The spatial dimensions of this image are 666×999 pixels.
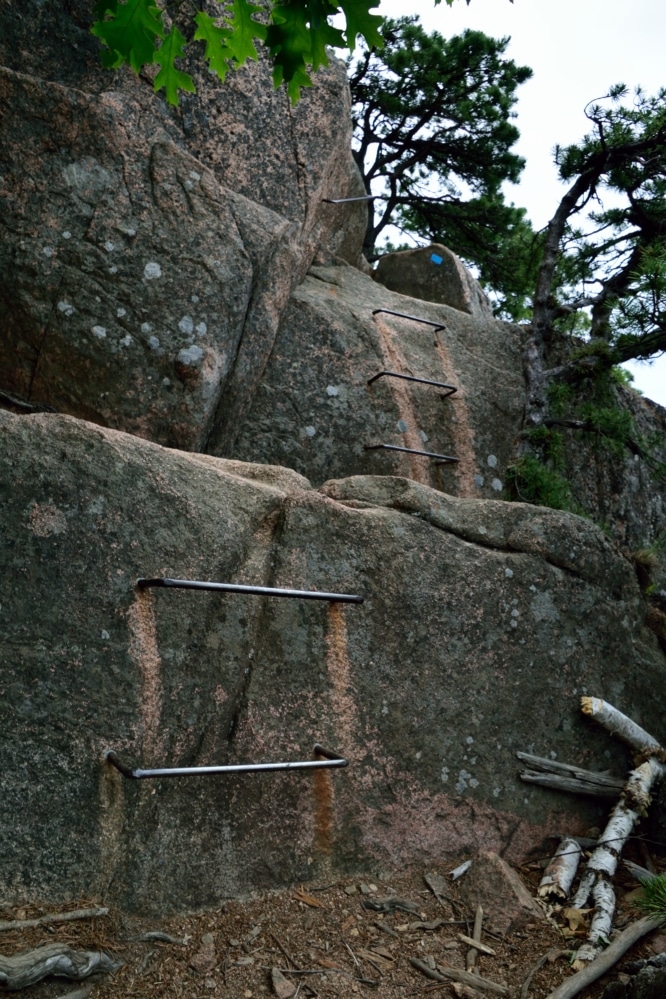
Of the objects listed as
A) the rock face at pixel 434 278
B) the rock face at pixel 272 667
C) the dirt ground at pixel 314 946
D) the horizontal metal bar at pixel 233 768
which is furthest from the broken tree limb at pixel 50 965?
the rock face at pixel 434 278

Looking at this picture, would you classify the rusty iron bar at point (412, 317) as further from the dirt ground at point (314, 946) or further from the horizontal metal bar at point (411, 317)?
the dirt ground at point (314, 946)

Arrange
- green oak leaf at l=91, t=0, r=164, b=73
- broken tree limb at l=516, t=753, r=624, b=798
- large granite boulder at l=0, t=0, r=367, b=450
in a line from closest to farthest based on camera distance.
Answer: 1. green oak leaf at l=91, t=0, r=164, b=73
2. broken tree limb at l=516, t=753, r=624, b=798
3. large granite boulder at l=0, t=0, r=367, b=450

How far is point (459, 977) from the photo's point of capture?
140 inches

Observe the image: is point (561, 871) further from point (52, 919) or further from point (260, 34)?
point (260, 34)

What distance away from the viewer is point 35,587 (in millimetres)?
3385

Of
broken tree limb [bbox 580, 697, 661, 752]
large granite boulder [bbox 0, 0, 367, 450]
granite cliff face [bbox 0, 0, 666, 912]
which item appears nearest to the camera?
granite cliff face [bbox 0, 0, 666, 912]

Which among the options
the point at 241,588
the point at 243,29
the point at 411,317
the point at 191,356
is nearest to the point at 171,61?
the point at 243,29

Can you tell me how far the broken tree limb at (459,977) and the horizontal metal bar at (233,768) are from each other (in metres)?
0.84

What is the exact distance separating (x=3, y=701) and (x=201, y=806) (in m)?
0.92

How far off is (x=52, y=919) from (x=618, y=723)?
2.92 m

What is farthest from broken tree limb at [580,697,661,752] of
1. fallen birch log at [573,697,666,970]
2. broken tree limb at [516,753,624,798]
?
broken tree limb at [516,753,624,798]

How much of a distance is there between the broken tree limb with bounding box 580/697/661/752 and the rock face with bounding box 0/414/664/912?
8 centimetres

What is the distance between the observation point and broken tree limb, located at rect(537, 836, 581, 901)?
413cm

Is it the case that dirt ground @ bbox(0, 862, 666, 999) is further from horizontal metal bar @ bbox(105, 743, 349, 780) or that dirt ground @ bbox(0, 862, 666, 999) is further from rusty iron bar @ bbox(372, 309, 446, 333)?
rusty iron bar @ bbox(372, 309, 446, 333)
